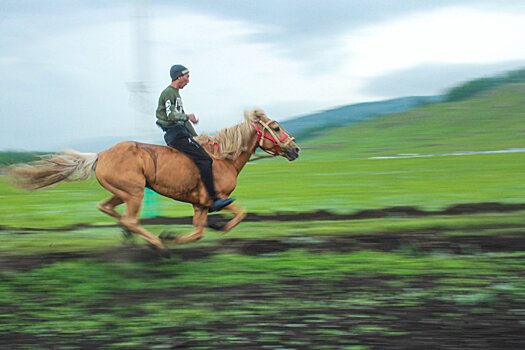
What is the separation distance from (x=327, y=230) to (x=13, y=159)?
6.19m

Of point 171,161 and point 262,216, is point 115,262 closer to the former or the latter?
point 171,161

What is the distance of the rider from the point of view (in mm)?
10164

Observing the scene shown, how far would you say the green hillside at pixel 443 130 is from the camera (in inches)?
3794

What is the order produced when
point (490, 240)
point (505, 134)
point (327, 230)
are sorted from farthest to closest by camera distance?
1. point (505, 134)
2. point (327, 230)
3. point (490, 240)

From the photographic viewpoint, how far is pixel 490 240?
1231cm

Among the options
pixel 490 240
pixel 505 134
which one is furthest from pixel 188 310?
pixel 505 134

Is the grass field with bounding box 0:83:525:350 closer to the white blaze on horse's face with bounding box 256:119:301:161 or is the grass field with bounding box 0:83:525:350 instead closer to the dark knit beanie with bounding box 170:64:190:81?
the white blaze on horse's face with bounding box 256:119:301:161

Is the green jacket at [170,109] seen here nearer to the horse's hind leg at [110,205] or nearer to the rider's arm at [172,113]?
the rider's arm at [172,113]

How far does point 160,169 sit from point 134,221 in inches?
30.9

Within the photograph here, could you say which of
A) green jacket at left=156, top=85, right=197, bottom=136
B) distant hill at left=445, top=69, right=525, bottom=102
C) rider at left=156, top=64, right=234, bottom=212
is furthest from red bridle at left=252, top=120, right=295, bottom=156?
distant hill at left=445, top=69, right=525, bottom=102

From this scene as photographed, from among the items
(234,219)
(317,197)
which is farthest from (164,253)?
(317,197)

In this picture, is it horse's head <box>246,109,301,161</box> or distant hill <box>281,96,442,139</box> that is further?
distant hill <box>281,96,442,139</box>

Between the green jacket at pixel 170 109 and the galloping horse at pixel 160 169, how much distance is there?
14.9 inches

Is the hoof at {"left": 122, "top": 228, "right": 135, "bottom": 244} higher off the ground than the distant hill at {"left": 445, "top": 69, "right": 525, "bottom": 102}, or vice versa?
the distant hill at {"left": 445, "top": 69, "right": 525, "bottom": 102}
